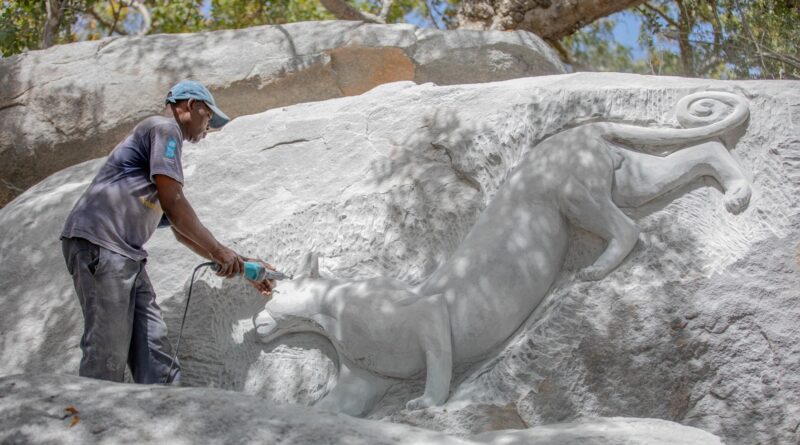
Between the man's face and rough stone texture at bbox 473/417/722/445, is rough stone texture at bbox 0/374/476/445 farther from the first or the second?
the man's face

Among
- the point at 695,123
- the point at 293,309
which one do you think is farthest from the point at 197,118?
the point at 695,123

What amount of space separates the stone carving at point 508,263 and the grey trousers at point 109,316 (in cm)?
46

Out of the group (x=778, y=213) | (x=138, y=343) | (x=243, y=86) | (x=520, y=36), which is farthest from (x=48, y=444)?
(x=520, y=36)

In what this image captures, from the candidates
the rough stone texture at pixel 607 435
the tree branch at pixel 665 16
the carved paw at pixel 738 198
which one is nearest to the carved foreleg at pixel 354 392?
the rough stone texture at pixel 607 435

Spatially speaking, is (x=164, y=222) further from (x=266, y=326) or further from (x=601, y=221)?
(x=601, y=221)

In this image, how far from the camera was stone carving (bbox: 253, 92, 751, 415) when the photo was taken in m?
3.73

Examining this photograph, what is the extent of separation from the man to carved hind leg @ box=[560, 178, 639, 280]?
49.3 inches

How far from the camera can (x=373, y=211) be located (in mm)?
4262

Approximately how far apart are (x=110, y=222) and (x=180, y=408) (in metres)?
1.15

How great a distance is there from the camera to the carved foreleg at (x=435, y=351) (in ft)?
11.9

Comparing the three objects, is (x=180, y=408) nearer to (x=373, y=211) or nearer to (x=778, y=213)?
(x=373, y=211)

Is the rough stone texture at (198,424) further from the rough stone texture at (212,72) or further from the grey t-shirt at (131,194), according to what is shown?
the rough stone texture at (212,72)

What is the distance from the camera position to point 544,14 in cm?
810

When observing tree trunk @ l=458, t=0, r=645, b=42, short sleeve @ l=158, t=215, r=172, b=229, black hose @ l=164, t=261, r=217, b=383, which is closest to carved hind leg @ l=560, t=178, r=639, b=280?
black hose @ l=164, t=261, r=217, b=383
